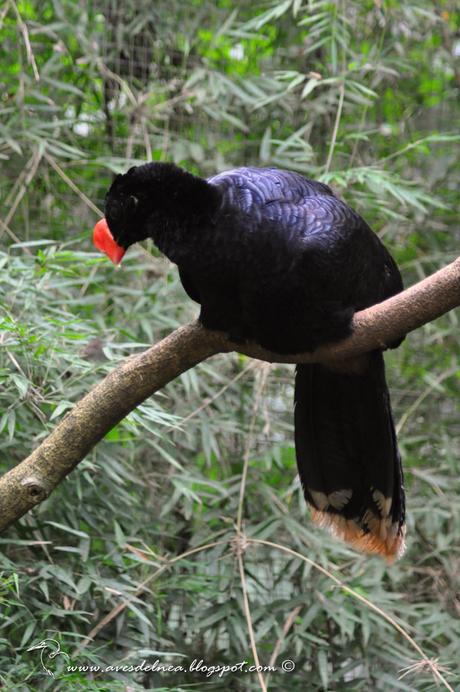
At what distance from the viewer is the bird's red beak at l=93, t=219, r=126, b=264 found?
1969 mm

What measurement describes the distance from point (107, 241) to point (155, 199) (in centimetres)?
15

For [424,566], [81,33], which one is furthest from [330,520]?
[81,33]

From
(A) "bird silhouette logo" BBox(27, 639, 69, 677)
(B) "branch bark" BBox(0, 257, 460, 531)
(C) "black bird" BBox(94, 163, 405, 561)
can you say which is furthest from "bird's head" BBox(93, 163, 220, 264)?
(A) "bird silhouette logo" BBox(27, 639, 69, 677)

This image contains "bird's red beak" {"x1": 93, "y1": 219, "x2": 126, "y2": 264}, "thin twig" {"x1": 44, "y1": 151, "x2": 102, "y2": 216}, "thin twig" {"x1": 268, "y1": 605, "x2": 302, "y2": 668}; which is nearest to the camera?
"bird's red beak" {"x1": 93, "y1": 219, "x2": 126, "y2": 264}

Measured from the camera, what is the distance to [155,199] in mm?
1887

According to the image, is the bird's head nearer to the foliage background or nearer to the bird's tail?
the foliage background

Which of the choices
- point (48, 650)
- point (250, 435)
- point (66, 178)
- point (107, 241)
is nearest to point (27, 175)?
point (66, 178)

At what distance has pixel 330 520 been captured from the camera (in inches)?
86.7

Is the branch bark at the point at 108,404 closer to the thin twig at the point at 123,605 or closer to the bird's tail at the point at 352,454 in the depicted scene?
the bird's tail at the point at 352,454

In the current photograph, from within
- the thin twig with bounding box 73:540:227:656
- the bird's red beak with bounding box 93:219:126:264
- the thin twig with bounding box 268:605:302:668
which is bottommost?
the thin twig with bounding box 268:605:302:668

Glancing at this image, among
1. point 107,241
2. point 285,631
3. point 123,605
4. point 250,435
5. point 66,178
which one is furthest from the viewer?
point 66,178

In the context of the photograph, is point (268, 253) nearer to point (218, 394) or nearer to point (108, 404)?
point (108, 404)

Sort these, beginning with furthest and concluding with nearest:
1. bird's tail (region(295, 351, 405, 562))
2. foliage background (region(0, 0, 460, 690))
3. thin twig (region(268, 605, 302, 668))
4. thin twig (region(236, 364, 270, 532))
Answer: thin twig (region(236, 364, 270, 532)), thin twig (region(268, 605, 302, 668)), foliage background (region(0, 0, 460, 690)), bird's tail (region(295, 351, 405, 562))

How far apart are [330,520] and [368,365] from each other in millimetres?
374
